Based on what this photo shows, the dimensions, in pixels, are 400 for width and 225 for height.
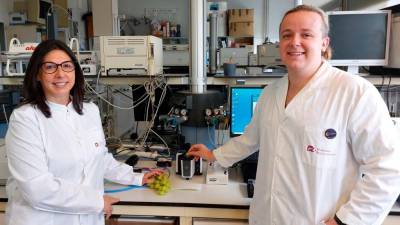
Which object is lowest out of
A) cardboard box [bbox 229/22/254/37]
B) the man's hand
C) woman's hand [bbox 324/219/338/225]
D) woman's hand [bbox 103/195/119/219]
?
woman's hand [bbox 103/195/119/219]

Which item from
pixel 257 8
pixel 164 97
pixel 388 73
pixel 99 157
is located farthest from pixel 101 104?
pixel 257 8

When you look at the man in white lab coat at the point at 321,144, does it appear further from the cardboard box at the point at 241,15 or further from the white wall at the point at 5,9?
the cardboard box at the point at 241,15

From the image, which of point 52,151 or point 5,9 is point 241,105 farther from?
point 5,9

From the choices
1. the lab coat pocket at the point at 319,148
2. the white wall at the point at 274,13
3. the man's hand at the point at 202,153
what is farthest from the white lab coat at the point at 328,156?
the white wall at the point at 274,13

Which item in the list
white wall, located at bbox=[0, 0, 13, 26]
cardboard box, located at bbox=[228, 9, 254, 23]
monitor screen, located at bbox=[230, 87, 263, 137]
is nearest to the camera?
monitor screen, located at bbox=[230, 87, 263, 137]

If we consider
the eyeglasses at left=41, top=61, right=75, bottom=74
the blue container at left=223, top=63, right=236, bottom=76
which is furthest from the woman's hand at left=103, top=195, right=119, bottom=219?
the blue container at left=223, top=63, right=236, bottom=76

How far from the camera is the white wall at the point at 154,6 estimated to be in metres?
7.02

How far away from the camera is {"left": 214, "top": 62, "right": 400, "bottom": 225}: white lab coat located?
3.54ft

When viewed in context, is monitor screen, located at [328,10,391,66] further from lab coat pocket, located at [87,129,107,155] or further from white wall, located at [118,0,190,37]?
white wall, located at [118,0,190,37]

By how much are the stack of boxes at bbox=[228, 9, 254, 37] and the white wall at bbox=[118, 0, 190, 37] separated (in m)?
1.00

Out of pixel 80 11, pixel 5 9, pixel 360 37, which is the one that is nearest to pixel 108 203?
pixel 360 37

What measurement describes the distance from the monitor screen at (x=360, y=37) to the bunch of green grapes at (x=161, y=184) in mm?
1253

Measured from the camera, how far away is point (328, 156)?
115 centimetres

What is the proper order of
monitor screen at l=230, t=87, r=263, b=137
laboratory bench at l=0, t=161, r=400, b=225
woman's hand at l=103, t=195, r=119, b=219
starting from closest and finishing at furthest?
1. woman's hand at l=103, t=195, r=119, b=219
2. laboratory bench at l=0, t=161, r=400, b=225
3. monitor screen at l=230, t=87, r=263, b=137
